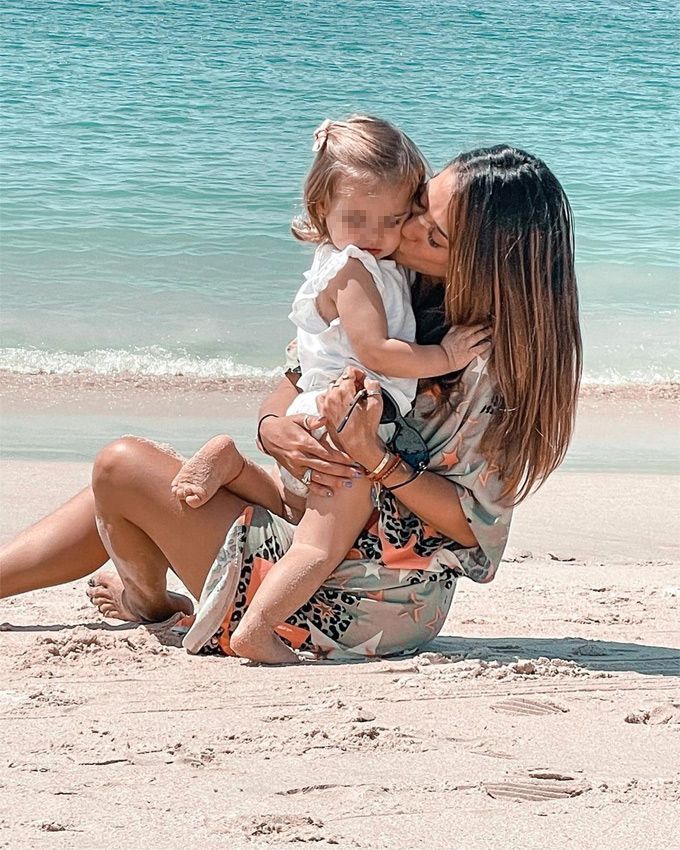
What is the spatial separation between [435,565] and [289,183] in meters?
10.6

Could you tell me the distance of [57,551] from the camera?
10.4ft

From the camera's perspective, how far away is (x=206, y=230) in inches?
461

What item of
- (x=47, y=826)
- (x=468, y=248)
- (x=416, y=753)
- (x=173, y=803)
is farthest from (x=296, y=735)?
(x=468, y=248)

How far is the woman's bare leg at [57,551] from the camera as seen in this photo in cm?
317

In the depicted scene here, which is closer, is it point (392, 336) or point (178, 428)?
point (392, 336)

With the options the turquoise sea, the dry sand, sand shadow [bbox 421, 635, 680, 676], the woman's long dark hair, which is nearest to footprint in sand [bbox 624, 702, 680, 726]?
the dry sand

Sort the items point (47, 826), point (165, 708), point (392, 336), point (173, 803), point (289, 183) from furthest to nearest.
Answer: point (289, 183), point (392, 336), point (165, 708), point (173, 803), point (47, 826)

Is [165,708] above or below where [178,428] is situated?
above

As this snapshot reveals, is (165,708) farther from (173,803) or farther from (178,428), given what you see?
(178,428)

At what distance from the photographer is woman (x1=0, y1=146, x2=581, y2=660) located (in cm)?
273

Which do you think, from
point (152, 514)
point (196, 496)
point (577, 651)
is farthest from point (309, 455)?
point (577, 651)

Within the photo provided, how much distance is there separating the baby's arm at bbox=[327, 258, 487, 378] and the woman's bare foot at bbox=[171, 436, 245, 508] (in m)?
0.42

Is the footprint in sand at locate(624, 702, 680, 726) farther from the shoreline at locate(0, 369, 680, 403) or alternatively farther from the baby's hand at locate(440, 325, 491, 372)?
the shoreline at locate(0, 369, 680, 403)

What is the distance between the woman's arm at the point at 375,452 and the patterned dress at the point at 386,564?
45 mm
